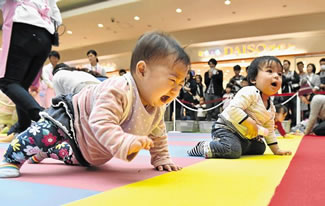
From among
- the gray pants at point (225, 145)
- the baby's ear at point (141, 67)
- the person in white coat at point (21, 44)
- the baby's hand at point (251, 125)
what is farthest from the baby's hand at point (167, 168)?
the person in white coat at point (21, 44)

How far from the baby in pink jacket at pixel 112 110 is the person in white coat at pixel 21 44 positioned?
115cm

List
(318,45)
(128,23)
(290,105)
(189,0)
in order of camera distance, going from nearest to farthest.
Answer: (290,105), (189,0), (318,45), (128,23)

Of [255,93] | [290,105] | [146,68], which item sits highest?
[146,68]

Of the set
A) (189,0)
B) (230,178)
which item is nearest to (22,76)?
(230,178)

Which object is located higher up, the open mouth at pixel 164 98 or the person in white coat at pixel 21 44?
the person in white coat at pixel 21 44

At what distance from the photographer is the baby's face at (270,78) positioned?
1.94m

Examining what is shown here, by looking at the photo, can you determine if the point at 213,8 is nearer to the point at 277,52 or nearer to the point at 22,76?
the point at 277,52

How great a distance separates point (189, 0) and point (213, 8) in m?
0.96

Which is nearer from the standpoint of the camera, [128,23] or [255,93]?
[255,93]

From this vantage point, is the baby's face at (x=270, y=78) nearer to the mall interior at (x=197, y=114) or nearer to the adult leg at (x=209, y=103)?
the mall interior at (x=197, y=114)

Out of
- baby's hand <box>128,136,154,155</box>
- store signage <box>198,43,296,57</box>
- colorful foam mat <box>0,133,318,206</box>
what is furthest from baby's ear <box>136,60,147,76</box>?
store signage <box>198,43,296,57</box>

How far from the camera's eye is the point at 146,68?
3.85 feet

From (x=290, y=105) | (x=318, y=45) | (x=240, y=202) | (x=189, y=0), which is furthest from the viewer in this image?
(x=318, y=45)

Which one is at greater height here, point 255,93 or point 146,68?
point 146,68
